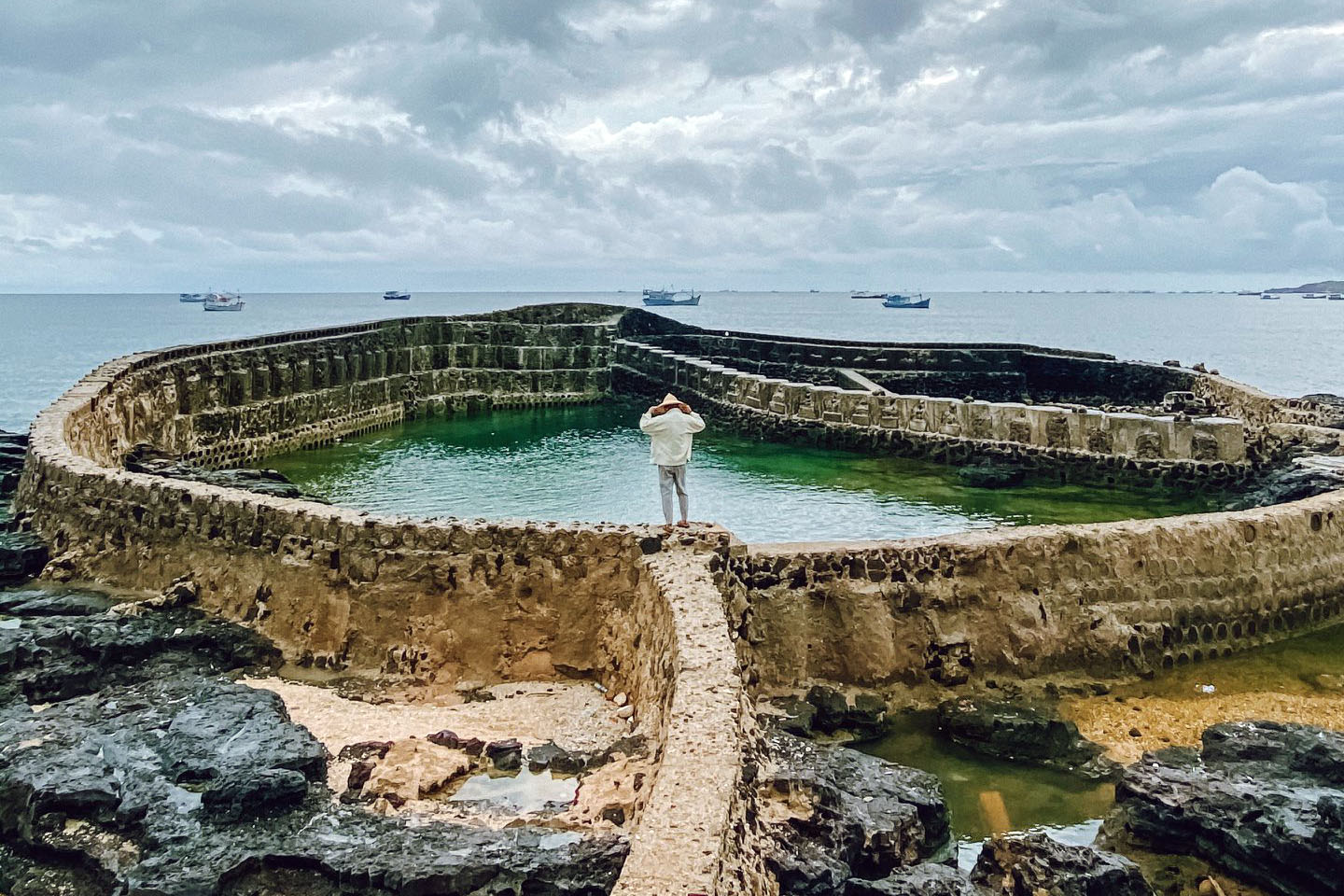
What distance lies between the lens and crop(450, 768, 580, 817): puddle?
787 centimetres

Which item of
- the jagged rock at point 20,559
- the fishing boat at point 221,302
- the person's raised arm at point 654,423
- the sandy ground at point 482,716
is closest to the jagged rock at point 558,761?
the sandy ground at point 482,716

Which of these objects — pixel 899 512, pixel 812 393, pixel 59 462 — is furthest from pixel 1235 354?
pixel 59 462

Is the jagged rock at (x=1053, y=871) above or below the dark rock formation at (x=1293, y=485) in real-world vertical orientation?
below

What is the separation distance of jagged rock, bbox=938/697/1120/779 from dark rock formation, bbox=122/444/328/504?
10585 mm

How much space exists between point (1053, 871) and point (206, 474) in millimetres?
15292

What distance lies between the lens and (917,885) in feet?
22.1

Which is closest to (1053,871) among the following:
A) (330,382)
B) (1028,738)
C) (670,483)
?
(1028,738)

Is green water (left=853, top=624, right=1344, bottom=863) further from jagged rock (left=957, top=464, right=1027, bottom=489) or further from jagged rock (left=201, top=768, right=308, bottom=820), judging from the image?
jagged rock (left=957, top=464, right=1027, bottom=489)

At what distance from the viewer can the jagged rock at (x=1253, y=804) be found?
737cm

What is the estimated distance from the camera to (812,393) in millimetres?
29344

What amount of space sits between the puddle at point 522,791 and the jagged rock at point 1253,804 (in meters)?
4.41

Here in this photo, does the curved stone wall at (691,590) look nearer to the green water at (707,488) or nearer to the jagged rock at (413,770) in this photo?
the jagged rock at (413,770)

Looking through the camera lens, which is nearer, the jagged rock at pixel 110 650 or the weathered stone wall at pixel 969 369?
the jagged rock at pixel 110 650

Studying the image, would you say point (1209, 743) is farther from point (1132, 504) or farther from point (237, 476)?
point (237, 476)
